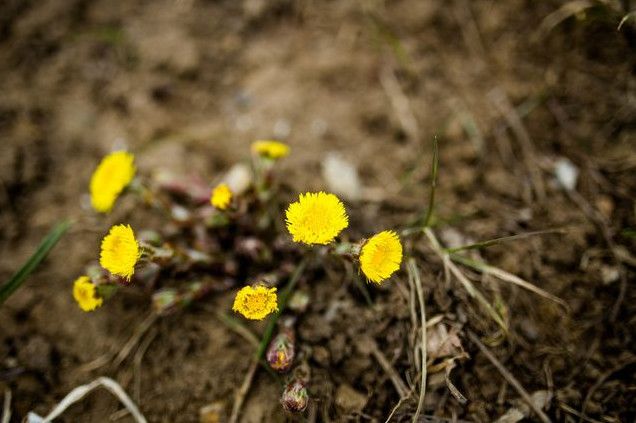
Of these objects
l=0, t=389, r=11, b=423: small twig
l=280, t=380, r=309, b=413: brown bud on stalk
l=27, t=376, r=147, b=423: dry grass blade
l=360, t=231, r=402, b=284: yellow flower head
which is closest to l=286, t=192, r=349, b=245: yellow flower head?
l=360, t=231, r=402, b=284: yellow flower head

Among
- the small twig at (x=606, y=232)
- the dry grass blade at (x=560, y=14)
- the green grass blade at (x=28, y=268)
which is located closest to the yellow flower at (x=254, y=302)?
the green grass blade at (x=28, y=268)

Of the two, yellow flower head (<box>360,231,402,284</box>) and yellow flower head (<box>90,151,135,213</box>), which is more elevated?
yellow flower head (<box>90,151,135,213</box>)

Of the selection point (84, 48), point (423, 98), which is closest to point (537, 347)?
point (423, 98)

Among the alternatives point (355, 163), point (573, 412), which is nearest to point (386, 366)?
point (573, 412)

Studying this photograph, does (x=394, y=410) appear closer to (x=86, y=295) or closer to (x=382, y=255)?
(x=382, y=255)

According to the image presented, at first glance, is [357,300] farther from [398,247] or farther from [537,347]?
[537,347]

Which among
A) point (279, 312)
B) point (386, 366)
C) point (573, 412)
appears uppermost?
point (279, 312)

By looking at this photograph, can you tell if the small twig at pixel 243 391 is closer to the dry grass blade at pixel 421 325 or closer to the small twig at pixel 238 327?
the small twig at pixel 238 327

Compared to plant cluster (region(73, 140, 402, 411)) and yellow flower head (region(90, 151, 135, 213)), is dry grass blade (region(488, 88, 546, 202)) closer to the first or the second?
plant cluster (region(73, 140, 402, 411))
